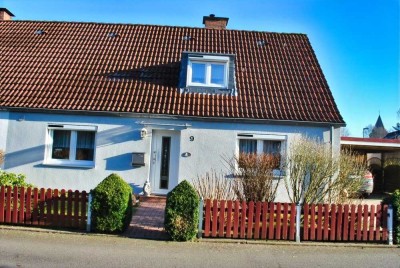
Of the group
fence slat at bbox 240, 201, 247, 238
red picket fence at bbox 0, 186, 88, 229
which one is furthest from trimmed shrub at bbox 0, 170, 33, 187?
fence slat at bbox 240, 201, 247, 238

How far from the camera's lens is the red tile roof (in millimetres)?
12930

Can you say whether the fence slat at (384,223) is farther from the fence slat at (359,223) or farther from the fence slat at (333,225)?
the fence slat at (333,225)

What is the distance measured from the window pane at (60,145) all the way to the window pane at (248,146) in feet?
20.5

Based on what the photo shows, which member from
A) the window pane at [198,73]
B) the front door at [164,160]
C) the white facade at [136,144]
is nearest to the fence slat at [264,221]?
the white facade at [136,144]

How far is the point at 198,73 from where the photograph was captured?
1388 centimetres

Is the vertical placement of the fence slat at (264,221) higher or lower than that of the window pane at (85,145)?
lower

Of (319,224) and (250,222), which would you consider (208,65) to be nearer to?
(250,222)

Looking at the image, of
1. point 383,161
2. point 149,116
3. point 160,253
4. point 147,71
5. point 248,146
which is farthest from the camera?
point 383,161

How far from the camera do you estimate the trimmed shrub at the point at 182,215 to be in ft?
26.3

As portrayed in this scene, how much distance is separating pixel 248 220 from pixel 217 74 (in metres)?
7.06

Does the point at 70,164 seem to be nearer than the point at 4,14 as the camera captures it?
Yes

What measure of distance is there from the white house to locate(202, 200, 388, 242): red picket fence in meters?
4.44

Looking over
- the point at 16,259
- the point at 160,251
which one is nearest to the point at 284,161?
the point at 160,251

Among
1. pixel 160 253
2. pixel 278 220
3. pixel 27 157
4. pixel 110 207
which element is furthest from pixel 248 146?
pixel 27 157
